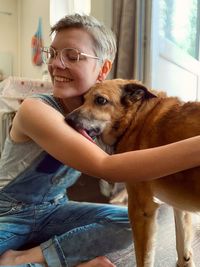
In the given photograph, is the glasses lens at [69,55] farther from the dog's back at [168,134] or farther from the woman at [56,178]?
the dog's back at [168,134]

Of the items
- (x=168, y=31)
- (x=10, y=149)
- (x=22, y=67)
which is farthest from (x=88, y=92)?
(x=22, y=67)

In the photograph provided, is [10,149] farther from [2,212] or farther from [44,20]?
[44,20]

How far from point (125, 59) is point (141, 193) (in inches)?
53.3

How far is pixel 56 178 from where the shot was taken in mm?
1250

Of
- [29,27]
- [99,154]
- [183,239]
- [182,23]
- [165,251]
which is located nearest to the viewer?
[99,154]

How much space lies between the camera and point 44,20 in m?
3.87

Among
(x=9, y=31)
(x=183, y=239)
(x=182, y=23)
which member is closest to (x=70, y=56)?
(x=183, y=239)

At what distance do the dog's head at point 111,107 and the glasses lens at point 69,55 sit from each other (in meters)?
0.12

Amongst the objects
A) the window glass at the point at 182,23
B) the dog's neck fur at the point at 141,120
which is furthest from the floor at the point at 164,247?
the window glass at the point at 182,23

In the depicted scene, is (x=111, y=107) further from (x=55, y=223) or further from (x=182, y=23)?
(x=182, y=23)

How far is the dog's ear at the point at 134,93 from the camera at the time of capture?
46.3 inches

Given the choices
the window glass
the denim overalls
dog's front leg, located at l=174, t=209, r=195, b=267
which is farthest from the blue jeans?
the window glass

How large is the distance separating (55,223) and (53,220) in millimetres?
15

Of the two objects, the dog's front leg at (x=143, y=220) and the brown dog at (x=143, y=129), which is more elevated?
the brown dog at (x=143, y=129)
